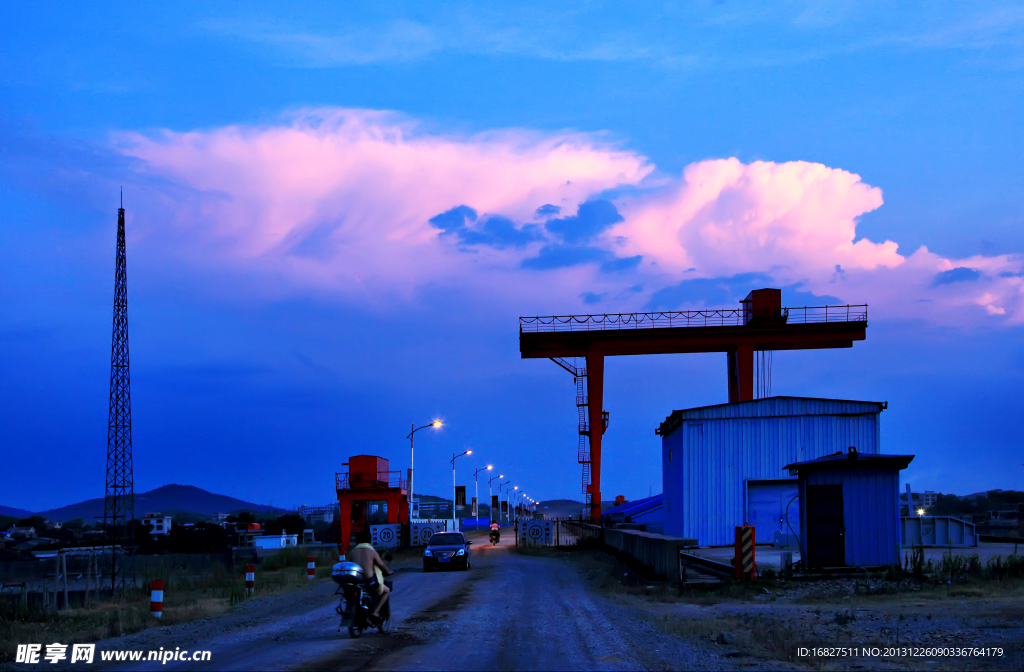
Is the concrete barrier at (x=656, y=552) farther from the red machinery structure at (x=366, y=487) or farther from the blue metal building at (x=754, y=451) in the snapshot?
the red machinery structure at (x=366, y=487)

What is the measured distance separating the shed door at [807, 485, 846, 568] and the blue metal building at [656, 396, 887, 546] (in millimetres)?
13719

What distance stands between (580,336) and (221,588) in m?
31.8

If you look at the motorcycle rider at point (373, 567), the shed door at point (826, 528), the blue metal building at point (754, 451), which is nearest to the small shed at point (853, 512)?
the shed door at point (826, 528)

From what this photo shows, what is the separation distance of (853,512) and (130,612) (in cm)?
1766

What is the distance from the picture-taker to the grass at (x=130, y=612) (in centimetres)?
1512

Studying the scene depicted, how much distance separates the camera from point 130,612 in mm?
19031

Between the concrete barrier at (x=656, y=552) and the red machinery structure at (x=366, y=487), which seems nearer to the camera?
the concrete barrier at (x=656, y=552)

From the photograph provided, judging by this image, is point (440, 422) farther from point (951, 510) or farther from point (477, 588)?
point (951, 510)

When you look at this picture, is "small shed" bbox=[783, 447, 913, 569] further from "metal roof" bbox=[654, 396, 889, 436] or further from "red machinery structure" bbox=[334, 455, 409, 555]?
"red machinery structure" bbox=[334, 455, 409, 555]

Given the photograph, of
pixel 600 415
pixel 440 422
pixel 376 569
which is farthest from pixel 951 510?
pixel 376 569

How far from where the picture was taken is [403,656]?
38.2 feet

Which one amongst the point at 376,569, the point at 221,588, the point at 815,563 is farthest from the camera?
the point at 221,588

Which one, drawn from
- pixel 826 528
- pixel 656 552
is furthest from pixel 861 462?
Answer: pixel 656 552

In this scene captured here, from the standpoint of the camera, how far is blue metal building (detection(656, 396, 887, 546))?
121 feet
